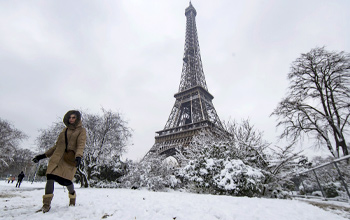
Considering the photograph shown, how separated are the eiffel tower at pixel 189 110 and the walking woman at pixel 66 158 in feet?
61.9

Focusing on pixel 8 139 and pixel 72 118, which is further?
pixel 8 139

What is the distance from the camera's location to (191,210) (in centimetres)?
342

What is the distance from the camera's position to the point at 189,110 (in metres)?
39.1

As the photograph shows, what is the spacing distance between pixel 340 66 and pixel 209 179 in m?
10.3

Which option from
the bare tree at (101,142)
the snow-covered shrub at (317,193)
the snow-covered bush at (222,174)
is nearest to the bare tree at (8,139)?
the bare tree at (101,142)

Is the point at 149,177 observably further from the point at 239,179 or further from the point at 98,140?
the point at 239,179

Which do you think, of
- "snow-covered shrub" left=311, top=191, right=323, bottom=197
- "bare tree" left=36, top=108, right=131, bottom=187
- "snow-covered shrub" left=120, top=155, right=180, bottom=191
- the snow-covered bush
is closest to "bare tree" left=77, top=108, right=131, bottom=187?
"bare tree" left=36, top=108, right=131, bottom=187

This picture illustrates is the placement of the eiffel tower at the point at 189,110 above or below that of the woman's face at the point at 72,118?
above

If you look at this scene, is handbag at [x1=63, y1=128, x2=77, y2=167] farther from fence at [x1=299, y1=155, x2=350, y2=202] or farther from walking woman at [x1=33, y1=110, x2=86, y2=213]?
fence at [x1=299, y1=155, x2=350, y2=202]

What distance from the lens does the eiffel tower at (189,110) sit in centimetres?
2795

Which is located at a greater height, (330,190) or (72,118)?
(72,118)

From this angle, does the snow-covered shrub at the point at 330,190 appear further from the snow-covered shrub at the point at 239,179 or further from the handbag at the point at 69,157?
the handbag at the point at 69,157

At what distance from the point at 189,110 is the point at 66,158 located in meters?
36.2

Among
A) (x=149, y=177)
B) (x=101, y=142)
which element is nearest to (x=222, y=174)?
(x=149, y=177)
